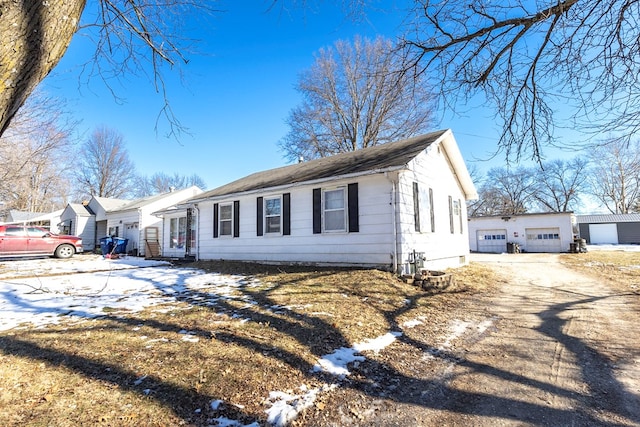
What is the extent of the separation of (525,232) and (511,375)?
26.4 m

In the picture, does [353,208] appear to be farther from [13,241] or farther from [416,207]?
[13,241]

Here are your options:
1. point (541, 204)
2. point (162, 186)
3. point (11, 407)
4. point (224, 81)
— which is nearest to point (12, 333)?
point (11, 407)

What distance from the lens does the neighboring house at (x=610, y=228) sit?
110ft

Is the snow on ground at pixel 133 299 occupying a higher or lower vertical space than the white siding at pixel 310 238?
lower

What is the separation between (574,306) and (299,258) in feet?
23.5

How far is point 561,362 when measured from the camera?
3.50m

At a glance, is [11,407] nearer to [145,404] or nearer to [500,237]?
[145,404]

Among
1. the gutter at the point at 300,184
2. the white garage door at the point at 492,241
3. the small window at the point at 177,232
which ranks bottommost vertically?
the white garage door at the point at 492,241

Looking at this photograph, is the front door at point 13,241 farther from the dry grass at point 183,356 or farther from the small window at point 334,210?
the small window at point 334,210

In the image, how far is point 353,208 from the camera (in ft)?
29.8

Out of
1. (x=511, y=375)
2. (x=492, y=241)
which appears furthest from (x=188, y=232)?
(x=492, y=241)

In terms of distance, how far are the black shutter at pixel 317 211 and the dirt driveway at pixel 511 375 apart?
511cm

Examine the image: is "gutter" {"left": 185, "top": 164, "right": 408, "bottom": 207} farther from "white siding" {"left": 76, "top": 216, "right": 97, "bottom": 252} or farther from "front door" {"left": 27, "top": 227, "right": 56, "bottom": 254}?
"white siding" {"left": 76, "top": 216, "right": 97, "bottom": 252}

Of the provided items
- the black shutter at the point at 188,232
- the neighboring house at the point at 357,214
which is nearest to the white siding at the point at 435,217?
the neighboring house at the point at 357,214
